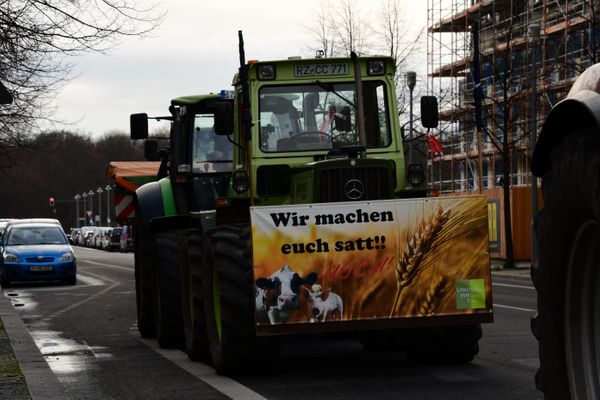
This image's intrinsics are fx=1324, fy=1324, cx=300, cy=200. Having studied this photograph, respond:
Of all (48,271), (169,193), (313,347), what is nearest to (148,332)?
(169,193)

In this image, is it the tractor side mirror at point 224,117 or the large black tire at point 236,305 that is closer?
the large black tire at point 236,305

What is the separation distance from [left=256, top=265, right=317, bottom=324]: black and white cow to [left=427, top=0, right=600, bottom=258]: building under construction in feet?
63.2

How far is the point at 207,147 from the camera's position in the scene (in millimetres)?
15422

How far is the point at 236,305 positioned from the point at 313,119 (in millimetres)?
2438

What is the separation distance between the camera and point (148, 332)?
53.5ft

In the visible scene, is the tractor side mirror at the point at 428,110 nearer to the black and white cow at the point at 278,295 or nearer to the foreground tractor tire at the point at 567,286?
the black and white cow at the point at 278,295

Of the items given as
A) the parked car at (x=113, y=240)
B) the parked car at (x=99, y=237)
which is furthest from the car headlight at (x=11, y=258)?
the parked car at (x=99, y=237)

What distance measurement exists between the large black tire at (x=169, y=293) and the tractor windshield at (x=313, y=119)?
86.3 inches

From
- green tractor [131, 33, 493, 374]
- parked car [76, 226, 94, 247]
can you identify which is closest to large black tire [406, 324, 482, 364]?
green tractor [131, 33, 493, 374]

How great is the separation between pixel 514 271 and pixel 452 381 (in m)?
26.3

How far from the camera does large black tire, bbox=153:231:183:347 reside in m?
14.5

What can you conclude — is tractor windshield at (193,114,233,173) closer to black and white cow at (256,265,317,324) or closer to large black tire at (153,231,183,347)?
large black tire at (153,231,183,347)

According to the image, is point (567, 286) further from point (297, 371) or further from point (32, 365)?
point (32, 365)

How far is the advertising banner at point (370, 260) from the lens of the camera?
10.8m
